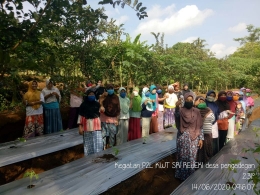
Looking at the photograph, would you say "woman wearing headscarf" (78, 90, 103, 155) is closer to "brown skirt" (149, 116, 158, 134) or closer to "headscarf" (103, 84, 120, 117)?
"headscarf" (103, 84, 120, 117)

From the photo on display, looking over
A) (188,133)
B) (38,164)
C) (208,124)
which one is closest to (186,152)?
(188,133)

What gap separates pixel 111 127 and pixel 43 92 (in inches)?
69.7

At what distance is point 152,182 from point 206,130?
135 cm

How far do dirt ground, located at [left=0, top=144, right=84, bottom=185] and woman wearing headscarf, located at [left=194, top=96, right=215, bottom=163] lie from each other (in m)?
2.49

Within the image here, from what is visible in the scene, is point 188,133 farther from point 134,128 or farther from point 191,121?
point 134,128

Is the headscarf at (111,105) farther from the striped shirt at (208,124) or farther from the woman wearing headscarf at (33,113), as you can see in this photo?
the striped shirt at (208,124)

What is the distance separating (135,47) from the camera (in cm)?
908

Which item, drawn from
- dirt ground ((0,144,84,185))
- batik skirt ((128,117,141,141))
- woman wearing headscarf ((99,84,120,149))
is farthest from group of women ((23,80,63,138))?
batik skirt ((128,117,141,141))

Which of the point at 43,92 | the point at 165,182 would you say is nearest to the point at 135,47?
the point at 43,92

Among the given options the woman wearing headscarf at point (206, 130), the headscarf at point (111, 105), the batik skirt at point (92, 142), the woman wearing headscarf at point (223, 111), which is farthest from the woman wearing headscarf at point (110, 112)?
the woman wearing headscarf at point (223, 111)

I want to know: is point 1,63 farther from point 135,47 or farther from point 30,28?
point 135,47

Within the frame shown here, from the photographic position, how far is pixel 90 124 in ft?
13.8

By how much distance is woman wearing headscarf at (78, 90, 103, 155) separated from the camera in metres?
4.21

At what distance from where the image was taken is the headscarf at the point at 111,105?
4.96m
